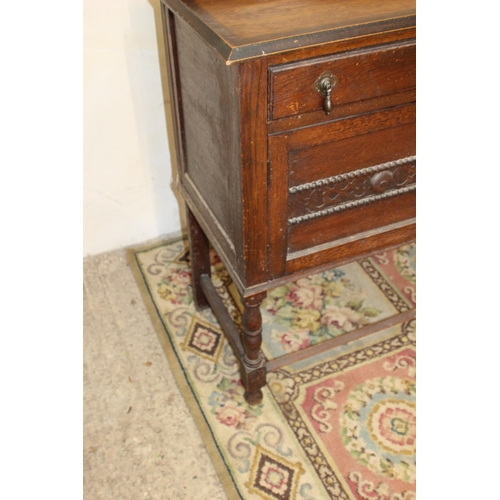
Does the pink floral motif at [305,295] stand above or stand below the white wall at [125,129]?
below

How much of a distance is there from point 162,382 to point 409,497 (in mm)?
690

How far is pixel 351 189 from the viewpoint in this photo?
1170 mm

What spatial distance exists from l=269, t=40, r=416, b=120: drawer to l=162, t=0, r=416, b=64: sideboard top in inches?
1.5

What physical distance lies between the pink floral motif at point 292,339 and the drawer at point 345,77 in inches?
31.4

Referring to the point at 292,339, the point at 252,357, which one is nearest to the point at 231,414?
the point at 252,357

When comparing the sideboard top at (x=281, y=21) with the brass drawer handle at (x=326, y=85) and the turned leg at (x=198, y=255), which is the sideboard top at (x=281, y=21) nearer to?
the brass drawer handle at (x=326, y=85)

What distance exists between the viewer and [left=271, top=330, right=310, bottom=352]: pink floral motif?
1.59 metres

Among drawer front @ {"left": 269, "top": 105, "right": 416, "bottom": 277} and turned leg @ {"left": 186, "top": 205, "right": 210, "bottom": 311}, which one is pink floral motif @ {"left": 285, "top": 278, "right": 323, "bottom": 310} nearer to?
turned leg @ {"left": 186, "top": 205, "right": 210, "bottom": 311}

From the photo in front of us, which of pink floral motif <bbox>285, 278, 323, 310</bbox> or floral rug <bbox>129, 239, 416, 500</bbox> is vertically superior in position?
pink floral motif <bbox>285, 278, 323, 310</bbox>

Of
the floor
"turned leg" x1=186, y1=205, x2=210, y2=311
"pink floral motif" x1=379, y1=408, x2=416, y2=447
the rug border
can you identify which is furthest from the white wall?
"pink floral motif" x1=379, y1=408, x2=416, y2=447

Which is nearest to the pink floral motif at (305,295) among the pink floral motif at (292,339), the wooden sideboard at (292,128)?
the pink floral motif at (292,339)

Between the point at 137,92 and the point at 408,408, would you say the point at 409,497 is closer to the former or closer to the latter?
the point at 408,408

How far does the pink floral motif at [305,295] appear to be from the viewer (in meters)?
1.72
